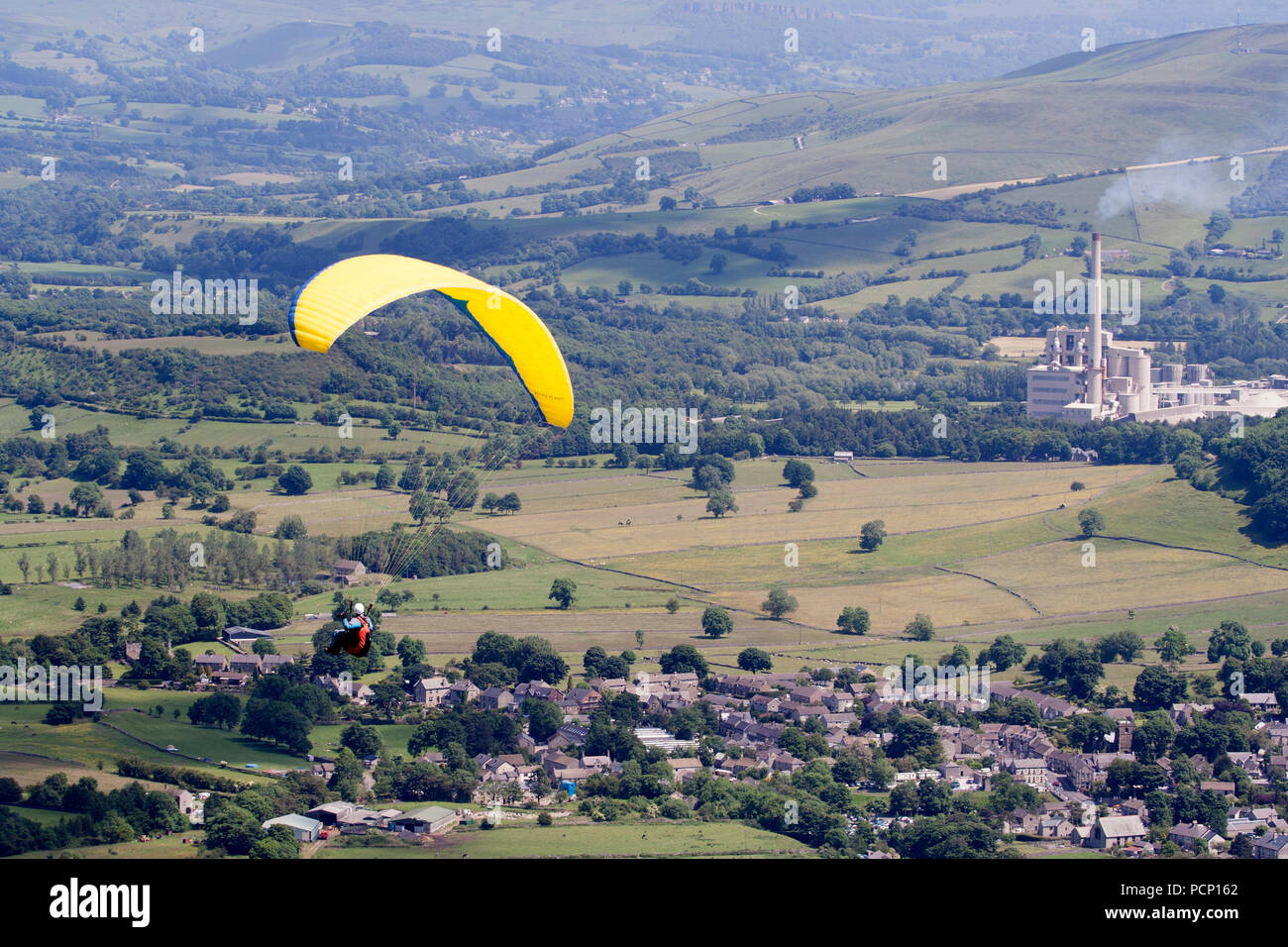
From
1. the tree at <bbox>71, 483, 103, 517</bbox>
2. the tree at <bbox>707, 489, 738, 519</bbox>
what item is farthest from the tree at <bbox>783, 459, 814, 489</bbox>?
the tree at <bbox>71, 483, 103, 517</bbox>

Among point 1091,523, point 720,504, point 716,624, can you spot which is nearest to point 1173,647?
point 716,624

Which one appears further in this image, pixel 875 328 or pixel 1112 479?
pixel 875 328

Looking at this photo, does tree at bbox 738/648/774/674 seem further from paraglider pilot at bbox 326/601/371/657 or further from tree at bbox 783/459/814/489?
paraglider pilot at bbox 326/601/371/657

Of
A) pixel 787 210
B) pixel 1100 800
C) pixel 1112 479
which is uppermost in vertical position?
pixel 787 210

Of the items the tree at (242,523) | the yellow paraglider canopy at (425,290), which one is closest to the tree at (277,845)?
the yellow paraglider canopy at (425,290)

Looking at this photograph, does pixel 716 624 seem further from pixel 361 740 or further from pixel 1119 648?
pixel 361 740

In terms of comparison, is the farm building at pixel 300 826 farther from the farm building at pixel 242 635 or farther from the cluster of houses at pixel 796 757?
the farm building at pixel 242 635

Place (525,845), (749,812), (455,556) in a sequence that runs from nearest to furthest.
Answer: (525,845), (749,812), (455,556)

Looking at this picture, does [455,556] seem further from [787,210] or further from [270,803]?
[787,210]
